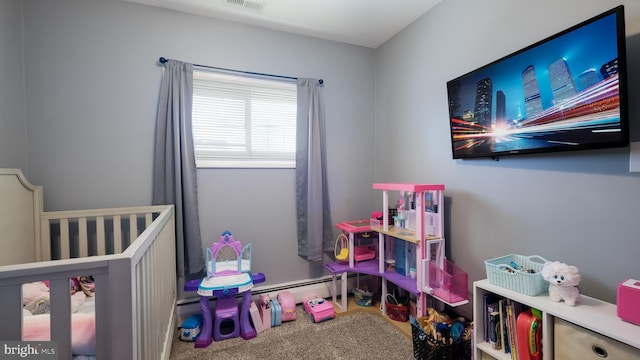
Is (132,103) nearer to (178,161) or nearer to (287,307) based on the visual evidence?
(178,161)

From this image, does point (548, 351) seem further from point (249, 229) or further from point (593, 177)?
point (249, 229)

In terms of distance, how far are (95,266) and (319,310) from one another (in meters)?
1.69

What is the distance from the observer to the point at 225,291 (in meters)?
1.81

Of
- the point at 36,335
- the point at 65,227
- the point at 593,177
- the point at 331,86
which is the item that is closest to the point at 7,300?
the point at 36,335

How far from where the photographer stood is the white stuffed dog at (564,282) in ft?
3.62

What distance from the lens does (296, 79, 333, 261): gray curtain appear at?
7.80ft

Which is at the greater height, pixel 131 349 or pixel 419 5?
pixel 419 5

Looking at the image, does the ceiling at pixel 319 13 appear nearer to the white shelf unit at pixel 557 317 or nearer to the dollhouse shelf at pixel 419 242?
the dollhouse shelf at pixel 419 242

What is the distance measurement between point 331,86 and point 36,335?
7.95 feet

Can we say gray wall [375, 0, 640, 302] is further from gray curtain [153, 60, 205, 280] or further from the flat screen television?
gray curtain [153, 60, 205, 280]

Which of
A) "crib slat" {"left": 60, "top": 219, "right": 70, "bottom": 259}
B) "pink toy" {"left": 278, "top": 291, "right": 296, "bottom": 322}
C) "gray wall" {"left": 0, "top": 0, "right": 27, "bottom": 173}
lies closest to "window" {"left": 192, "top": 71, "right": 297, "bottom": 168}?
"crib slat" {"left": 60, "top": 219, "right": 70, "bottom": 259}

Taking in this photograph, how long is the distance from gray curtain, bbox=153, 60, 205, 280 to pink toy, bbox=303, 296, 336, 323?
91cm

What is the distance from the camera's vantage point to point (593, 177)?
3.99ft

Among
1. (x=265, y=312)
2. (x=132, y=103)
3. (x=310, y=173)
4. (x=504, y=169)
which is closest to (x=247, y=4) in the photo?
(x=132, y=103)
